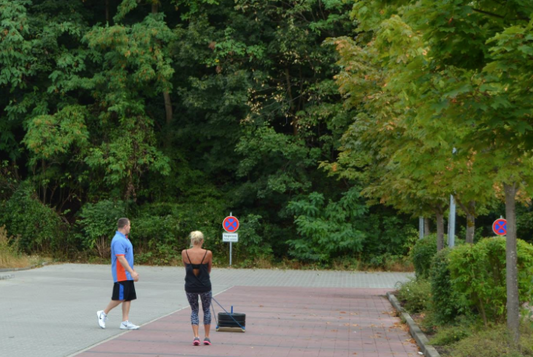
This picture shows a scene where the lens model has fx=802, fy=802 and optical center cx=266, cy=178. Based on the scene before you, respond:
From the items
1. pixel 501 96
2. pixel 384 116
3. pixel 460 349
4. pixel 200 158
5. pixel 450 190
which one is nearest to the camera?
pixel 501 96

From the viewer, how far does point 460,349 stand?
9891mm

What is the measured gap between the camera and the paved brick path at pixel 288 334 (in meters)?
10.9

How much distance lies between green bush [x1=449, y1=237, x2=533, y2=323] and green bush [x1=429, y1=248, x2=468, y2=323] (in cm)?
25

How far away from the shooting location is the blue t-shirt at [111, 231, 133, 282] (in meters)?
12.4

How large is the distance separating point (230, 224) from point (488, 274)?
66.7 ft

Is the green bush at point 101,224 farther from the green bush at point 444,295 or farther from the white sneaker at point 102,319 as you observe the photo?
the green bush at point 444,295

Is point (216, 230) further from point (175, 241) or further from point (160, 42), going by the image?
point (160, 42)

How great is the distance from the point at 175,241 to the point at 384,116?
17931mm

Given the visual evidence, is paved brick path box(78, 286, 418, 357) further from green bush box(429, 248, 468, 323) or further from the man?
green bush box(429, 248, 468, 323)

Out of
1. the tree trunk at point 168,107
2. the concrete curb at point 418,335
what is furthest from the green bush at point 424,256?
the tree trunk at point 168,107

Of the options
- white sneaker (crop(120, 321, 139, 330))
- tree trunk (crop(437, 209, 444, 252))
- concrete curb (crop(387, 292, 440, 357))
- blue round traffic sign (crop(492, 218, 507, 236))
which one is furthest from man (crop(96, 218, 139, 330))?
blue round traffic sign (crop(492, 218, 507, 236))

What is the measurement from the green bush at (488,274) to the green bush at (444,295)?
0.81 feet

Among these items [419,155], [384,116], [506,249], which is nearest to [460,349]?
[506,249]

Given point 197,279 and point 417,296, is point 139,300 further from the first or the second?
point 197,279
